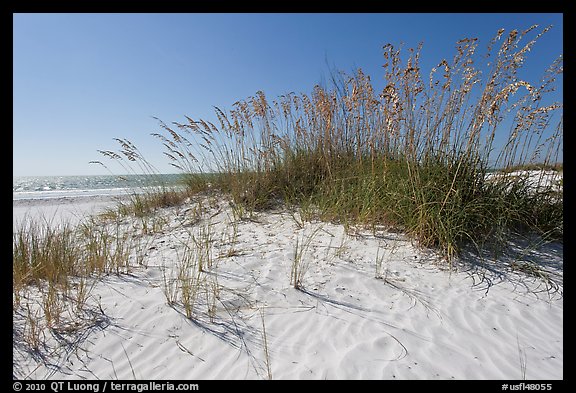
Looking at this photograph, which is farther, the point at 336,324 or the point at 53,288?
the point at 53,288

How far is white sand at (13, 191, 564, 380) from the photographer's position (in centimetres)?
145

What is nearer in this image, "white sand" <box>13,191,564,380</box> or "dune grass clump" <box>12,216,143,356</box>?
"white sand" <box>13,191,564,380</box>

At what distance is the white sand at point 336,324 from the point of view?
4.75 ft

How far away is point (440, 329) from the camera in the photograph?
171cm

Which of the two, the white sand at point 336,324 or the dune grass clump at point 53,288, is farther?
the dune grass clump at point 53,288

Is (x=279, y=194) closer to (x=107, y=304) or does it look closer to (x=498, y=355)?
(x=107, y=304)

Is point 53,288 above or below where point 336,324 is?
above

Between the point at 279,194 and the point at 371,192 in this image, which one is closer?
the point at 371,192

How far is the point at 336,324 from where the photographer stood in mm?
1756

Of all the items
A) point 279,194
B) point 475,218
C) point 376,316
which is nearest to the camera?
point 376,316

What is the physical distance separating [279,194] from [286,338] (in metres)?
3.31
